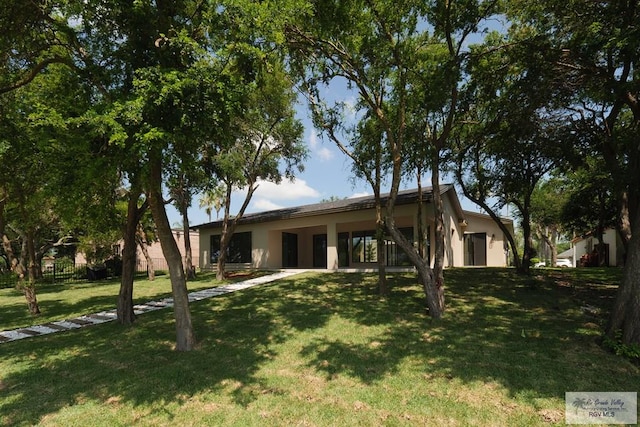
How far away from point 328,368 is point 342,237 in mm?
15572

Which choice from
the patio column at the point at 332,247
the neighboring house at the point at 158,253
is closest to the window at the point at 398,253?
the patio column at the point at 332,247

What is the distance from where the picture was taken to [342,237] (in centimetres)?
2128

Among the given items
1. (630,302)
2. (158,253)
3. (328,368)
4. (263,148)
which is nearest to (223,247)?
(263,148)

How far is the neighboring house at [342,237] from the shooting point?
58.8 ft

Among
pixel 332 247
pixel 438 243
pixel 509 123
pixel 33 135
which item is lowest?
pixel 332 247

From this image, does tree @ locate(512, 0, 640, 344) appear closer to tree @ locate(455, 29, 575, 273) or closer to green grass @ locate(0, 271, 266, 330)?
tree @ locate(455, 29, 575, 273)

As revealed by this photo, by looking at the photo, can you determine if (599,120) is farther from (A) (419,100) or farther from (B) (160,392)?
(B) (160,392)

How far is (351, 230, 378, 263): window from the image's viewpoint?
66.5ft

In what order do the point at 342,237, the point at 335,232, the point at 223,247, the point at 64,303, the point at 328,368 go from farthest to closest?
the point at 342,237
the point at 335,232
the point at 223,247
the point at 64,303
the point at 328,368

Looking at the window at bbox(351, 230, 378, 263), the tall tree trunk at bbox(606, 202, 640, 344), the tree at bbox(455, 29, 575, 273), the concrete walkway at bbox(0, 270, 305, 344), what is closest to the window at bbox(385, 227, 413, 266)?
the window at bbox(351, 230, 378, 263)

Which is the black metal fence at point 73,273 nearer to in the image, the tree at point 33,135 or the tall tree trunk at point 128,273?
the tree at point 33,135

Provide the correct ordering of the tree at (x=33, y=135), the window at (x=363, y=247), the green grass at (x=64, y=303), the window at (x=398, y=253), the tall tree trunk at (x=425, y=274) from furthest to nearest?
the window at (x=363, y=247)
the window at (x=398, y=253)
the green grass at (x=64, y=303)
the tall tree trunk at (x=425, y=274)
the tree at (x=33, y=135)

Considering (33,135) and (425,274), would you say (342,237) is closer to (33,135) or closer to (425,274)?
(425,274)

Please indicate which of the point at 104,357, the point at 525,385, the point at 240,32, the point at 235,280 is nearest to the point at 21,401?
the point at 104,357
